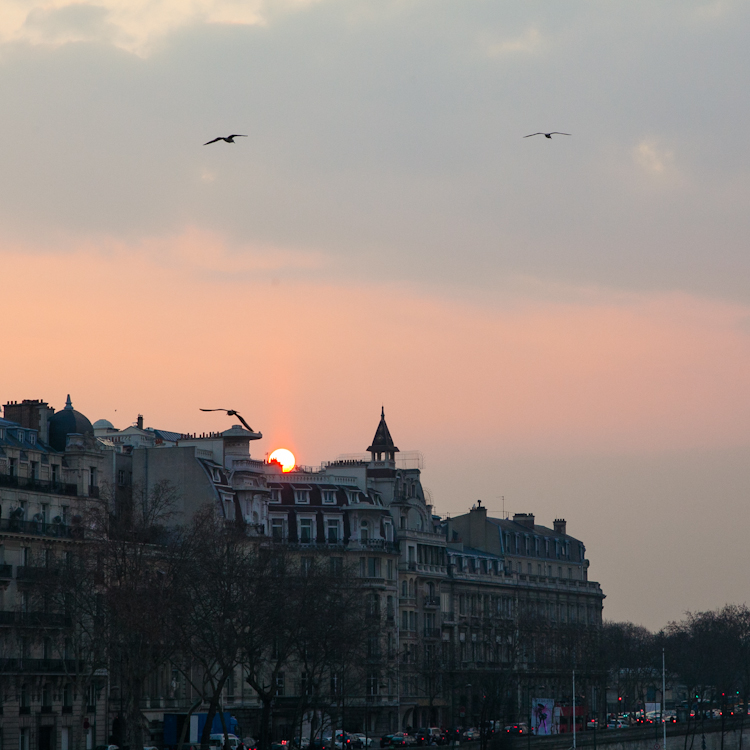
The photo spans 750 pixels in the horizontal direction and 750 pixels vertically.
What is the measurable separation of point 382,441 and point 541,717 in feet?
103

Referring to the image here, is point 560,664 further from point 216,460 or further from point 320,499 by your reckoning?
point 216,460

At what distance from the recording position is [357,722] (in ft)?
500

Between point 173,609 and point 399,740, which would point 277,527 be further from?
point 173,609

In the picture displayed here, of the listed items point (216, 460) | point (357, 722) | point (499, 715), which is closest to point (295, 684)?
point (357, 722)

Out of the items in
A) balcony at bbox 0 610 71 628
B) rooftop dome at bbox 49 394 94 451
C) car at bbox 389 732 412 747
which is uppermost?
rooftop dome at bbox 49 394 94 451

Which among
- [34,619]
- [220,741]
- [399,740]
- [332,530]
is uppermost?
[332,530]

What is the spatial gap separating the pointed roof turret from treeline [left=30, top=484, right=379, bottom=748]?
46.4 m

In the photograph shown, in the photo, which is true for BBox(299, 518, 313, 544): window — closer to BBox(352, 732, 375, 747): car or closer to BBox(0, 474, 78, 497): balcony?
BBox(352, 732, 375, 747): car

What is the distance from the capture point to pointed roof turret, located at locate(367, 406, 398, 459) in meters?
170

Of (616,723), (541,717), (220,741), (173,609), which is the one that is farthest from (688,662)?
(173,609)

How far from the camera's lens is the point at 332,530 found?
15412cm

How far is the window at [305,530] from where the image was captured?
152125 mm

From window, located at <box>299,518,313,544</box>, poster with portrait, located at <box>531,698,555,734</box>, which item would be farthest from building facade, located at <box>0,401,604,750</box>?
poster with portrait, located at <box>531,698,555,734</box>

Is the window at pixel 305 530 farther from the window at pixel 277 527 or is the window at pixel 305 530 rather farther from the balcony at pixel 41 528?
the balcony at pixel 41 528
